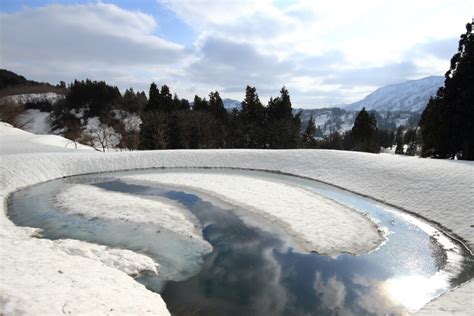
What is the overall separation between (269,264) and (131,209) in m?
9.07

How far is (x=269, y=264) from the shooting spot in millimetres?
11023

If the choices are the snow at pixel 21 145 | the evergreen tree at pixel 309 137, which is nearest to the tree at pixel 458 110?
the evergreen tree at pixel 309 137

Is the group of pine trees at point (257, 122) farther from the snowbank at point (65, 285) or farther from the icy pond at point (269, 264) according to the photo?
the snowbank at point (65, 285)

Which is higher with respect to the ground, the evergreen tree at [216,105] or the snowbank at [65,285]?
the evergreen tree at [216,105]

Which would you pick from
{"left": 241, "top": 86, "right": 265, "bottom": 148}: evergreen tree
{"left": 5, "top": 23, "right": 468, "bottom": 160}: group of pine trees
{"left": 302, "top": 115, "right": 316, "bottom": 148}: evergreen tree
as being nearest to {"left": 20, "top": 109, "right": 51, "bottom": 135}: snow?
{"left": 5, "top": 23, "right": 468, "bottom": 160}: group of pine trees

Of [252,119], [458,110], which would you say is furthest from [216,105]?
[458,110]

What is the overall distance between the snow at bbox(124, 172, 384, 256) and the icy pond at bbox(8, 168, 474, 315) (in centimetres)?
65

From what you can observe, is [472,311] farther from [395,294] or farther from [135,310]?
[135,310]

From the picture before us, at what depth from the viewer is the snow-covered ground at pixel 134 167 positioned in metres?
7.30

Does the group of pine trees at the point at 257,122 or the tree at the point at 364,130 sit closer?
the group of pine trees at the point at 257,122

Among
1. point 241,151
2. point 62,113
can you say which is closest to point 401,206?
point 241,151

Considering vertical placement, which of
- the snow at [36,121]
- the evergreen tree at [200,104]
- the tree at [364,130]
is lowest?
the snow at [36,121]

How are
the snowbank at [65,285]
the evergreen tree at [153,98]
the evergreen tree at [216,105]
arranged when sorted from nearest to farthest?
the snowbank at [65,285] < the evergreen tree at [153,98] < the evergreen tree at [216,105]

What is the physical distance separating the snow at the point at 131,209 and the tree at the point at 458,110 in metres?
23.4
